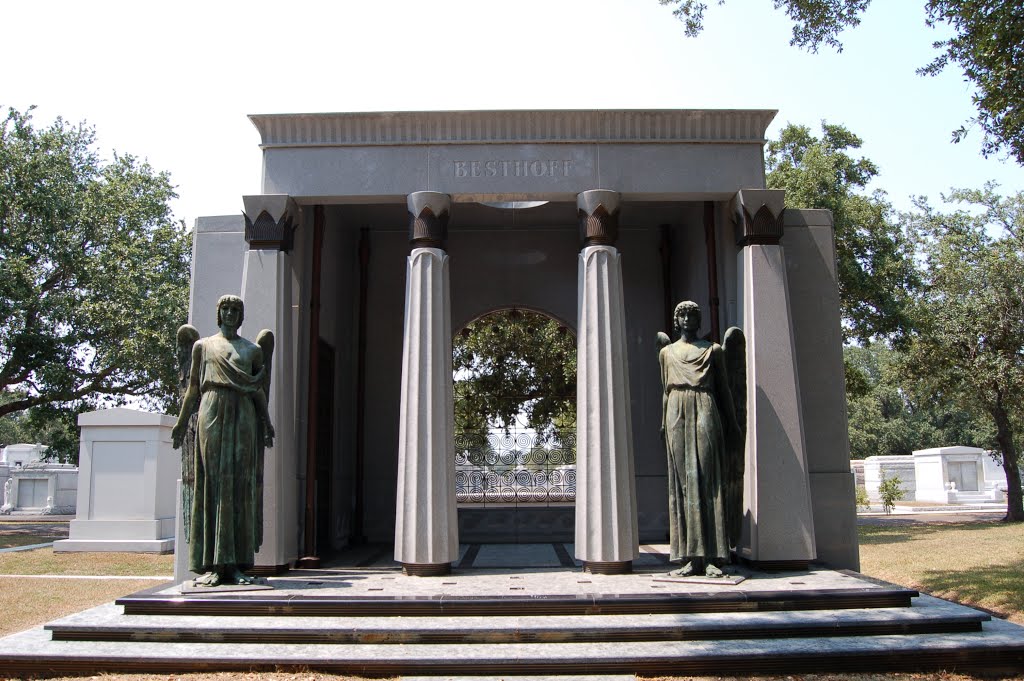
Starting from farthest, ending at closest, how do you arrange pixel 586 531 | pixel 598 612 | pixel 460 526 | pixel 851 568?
pixel 460 526 < pixel 851 568 < pixel 586 531 < pixel 598 612

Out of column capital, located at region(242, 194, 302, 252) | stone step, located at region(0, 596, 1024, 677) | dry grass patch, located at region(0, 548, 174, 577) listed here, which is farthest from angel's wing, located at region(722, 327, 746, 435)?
dry grass patch, located at region(0, 548, 174, 577)

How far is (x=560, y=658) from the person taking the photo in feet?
19.3

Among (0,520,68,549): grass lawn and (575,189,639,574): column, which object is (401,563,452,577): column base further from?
(0,520,68,549): grass lawn

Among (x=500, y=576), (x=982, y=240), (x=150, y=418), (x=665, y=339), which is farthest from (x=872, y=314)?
(x=150, y=418)

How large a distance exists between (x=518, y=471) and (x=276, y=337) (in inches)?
193

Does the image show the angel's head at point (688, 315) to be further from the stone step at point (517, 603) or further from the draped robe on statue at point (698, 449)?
the stone step at point (517, 603)

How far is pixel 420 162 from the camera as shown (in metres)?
9.07

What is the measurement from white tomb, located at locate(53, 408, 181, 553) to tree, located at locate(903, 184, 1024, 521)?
59.7ft

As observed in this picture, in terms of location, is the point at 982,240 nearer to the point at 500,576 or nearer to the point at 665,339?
the point at 665,339

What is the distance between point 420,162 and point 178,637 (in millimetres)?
5431

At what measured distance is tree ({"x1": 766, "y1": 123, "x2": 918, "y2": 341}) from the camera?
1983 centimetres

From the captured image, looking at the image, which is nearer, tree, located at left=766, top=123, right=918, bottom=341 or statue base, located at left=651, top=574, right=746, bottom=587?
statue base, located at left=651, top=574, right=746, bottom=587

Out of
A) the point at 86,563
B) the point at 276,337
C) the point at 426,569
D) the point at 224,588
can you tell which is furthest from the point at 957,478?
the point at 224,588

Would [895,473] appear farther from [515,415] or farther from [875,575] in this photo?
[515,415]
